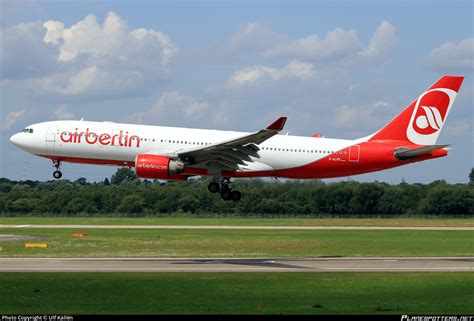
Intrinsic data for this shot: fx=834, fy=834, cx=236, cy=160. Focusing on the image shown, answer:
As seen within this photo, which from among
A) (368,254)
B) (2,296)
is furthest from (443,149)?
(2,296)

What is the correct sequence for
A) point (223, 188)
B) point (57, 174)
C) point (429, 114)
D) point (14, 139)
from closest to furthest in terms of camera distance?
1. point (57, 174)
2. point (223, 188)
3. point (429, 114)
4. point (14, 139)

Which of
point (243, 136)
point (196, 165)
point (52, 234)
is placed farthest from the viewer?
point (52, 234)

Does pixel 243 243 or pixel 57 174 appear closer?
pixel 57 174

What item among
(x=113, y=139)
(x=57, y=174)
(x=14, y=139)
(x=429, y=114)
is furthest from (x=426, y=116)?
(x=14, y=139)

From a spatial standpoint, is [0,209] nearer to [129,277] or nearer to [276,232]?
[276,232]

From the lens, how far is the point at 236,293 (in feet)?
127

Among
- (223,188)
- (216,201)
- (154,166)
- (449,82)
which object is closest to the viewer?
(154,166)

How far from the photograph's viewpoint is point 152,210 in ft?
411

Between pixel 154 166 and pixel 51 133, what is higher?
pixel 51 133

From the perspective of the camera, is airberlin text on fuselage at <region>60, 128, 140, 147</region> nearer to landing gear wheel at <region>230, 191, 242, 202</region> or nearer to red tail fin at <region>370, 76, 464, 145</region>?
landing gear wheel at <region>230, 191, 242, 202</region>

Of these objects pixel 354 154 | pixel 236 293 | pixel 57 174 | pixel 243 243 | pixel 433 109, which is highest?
pixel 433 109

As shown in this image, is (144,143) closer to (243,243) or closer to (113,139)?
(113,139)

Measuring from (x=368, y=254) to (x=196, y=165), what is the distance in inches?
563

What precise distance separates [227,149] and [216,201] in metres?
67.9
